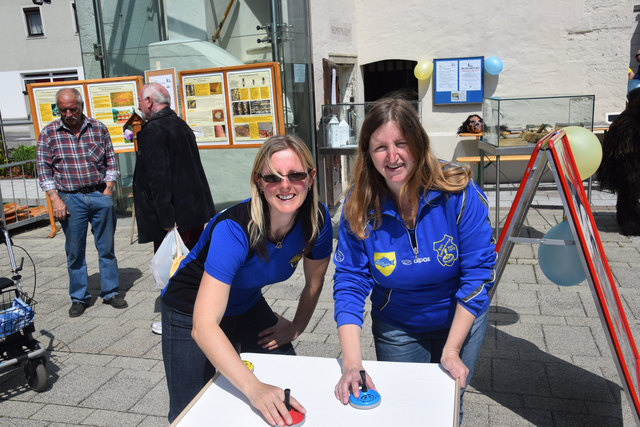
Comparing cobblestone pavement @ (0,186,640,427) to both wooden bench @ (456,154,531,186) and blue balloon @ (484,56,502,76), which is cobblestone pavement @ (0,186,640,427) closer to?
wooden bench @ (456,154,531,186)

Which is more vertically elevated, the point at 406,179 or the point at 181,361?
the point at 406,179

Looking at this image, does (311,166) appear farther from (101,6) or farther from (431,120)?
(431,120)

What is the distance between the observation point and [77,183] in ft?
16.5

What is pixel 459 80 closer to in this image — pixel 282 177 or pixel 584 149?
pixel 584 149

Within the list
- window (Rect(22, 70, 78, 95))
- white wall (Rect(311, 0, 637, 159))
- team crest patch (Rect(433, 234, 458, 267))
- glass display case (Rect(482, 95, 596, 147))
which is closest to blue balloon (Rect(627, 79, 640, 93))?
white wall (Rect(311, 0, 637, 159))

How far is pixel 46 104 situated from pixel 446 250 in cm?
743

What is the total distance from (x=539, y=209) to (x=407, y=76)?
4.00 meters

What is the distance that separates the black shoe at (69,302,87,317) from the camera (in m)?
5.02

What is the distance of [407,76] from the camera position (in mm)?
10898

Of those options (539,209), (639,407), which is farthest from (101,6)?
(639,407)

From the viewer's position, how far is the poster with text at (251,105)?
7.16 m

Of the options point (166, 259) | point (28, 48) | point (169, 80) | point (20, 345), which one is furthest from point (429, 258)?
point (28, 48)

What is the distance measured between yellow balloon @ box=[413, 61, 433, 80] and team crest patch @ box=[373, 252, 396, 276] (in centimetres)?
846

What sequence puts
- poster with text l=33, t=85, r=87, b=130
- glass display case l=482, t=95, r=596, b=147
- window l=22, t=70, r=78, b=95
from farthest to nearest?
window l=22, t=70, r=78, b=95 → poster with text l=33, t=85, r=87, b=130 → glass display case l=482, t=95, r=596, b=147
